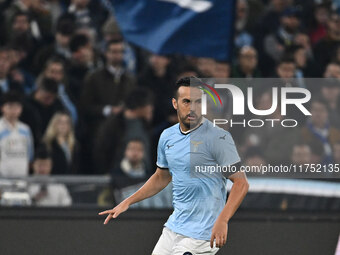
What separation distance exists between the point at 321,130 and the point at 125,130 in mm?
2163

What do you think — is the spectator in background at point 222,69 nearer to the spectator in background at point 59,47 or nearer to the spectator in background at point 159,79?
the spectator in background at point 159,79

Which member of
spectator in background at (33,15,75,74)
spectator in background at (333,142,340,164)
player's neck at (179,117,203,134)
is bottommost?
spectator in background at (333,142,340,164)

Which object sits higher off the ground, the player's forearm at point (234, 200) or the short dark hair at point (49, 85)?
the short dark hair at point (49, 85)

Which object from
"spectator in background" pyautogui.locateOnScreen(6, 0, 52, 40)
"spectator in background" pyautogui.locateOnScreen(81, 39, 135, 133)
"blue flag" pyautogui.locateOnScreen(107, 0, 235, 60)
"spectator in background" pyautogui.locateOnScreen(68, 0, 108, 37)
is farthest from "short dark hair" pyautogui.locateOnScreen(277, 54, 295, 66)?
"spectator in background" pyautogui.locateOnScreen(6, 0, 52, 40)

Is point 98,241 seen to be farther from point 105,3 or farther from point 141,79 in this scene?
point 105,3

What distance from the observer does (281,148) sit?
7.67 metres

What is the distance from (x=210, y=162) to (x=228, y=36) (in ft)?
12.5

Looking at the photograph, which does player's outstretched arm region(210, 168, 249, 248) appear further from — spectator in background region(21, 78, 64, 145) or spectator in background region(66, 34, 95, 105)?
spectator in background region(66, 34, 95, 105)

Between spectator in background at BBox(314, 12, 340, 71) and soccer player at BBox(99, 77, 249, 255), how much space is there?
240 inches

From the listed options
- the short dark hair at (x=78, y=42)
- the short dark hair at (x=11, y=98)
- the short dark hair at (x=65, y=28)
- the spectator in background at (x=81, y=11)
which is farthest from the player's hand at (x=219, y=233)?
the spectator in background at (x=81, y=11)

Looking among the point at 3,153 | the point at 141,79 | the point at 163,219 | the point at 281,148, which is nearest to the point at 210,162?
the point at 281,148

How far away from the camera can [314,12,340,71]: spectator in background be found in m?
11.9

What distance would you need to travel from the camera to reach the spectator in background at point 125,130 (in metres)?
9.18

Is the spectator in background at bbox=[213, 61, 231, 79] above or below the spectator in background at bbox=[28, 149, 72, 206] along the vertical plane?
above
